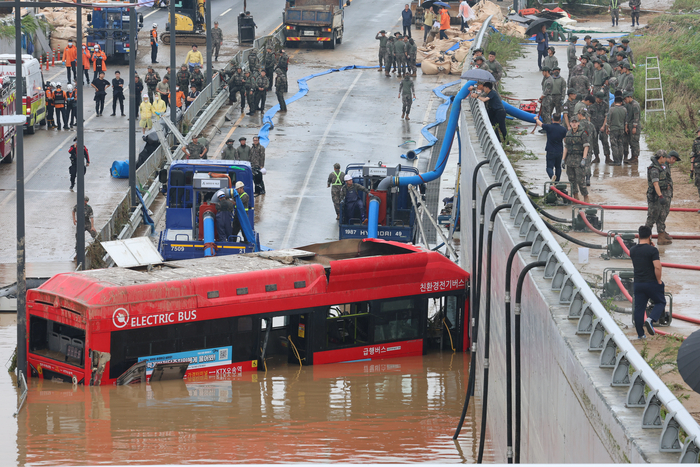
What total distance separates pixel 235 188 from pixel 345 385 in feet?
22.6

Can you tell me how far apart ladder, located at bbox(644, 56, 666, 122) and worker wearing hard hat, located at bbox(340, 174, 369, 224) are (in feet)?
27.5

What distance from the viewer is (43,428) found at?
638 inches

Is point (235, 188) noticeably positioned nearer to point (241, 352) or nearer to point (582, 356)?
point (241, 352)

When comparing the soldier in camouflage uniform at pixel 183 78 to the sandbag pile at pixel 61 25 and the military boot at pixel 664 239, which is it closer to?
the sandbag pile at pixel 61 25

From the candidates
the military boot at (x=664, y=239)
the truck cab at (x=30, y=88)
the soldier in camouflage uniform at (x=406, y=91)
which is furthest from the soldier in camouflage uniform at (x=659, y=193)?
the truck cab at (x=30, y=88)

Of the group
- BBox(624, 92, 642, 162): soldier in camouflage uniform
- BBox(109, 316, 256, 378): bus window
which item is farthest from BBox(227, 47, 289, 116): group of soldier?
BBox(109, 316, 256, 378): bus window

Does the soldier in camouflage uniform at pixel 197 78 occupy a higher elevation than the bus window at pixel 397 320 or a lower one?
higher

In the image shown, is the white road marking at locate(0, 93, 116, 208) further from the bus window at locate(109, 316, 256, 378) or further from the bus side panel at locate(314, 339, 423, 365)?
the bus side panel at locate(314, 339, 423, 365)

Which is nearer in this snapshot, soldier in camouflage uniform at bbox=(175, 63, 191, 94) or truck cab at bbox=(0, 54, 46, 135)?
truck cab at bbox=(0, 54, 46, 135)

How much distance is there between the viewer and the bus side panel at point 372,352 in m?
20.0

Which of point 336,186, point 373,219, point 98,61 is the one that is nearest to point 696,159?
point 373,219

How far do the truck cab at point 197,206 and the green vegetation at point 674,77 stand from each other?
10.4m

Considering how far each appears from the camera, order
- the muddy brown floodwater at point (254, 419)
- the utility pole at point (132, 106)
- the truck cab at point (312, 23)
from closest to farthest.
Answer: the muddy brown floodwater at point (254, 419) → the utility pole at point (132, 106) → the truck cab at point (312, 23)

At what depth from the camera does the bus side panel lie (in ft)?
65.6
